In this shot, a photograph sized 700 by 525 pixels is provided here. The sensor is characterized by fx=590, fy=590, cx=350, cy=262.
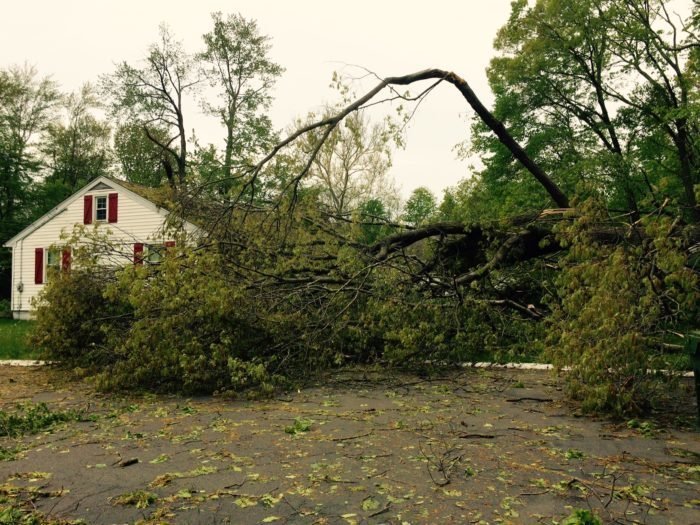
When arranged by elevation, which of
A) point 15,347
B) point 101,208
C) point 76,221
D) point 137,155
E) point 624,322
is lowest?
point 15,347

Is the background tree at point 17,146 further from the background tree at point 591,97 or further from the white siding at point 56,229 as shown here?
the background tree at point 591,97

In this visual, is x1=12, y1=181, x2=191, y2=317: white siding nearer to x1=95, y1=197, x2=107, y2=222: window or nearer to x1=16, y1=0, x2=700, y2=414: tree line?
x1=95, y1=197, x2=107, y2=222: window

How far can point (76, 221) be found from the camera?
24.5m

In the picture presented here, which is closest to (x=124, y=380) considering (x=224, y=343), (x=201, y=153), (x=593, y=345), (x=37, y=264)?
(x=224, y=343)

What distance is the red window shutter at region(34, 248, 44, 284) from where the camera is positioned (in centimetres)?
2405

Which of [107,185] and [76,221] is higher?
[107,185]

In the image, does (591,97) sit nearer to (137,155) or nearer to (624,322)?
(624,322)

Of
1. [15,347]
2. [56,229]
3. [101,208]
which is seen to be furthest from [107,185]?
[15,347]

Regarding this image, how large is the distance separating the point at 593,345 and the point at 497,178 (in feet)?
68.3

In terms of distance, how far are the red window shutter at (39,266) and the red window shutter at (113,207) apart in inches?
131

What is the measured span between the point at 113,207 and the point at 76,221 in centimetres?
214

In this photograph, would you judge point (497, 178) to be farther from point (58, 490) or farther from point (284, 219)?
point (58, 490)

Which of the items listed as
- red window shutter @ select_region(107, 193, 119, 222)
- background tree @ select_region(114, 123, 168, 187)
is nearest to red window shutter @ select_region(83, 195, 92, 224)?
red window shutter @ select_region(107, 193, 119, 222)

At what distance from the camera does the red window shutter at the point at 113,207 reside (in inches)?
930
